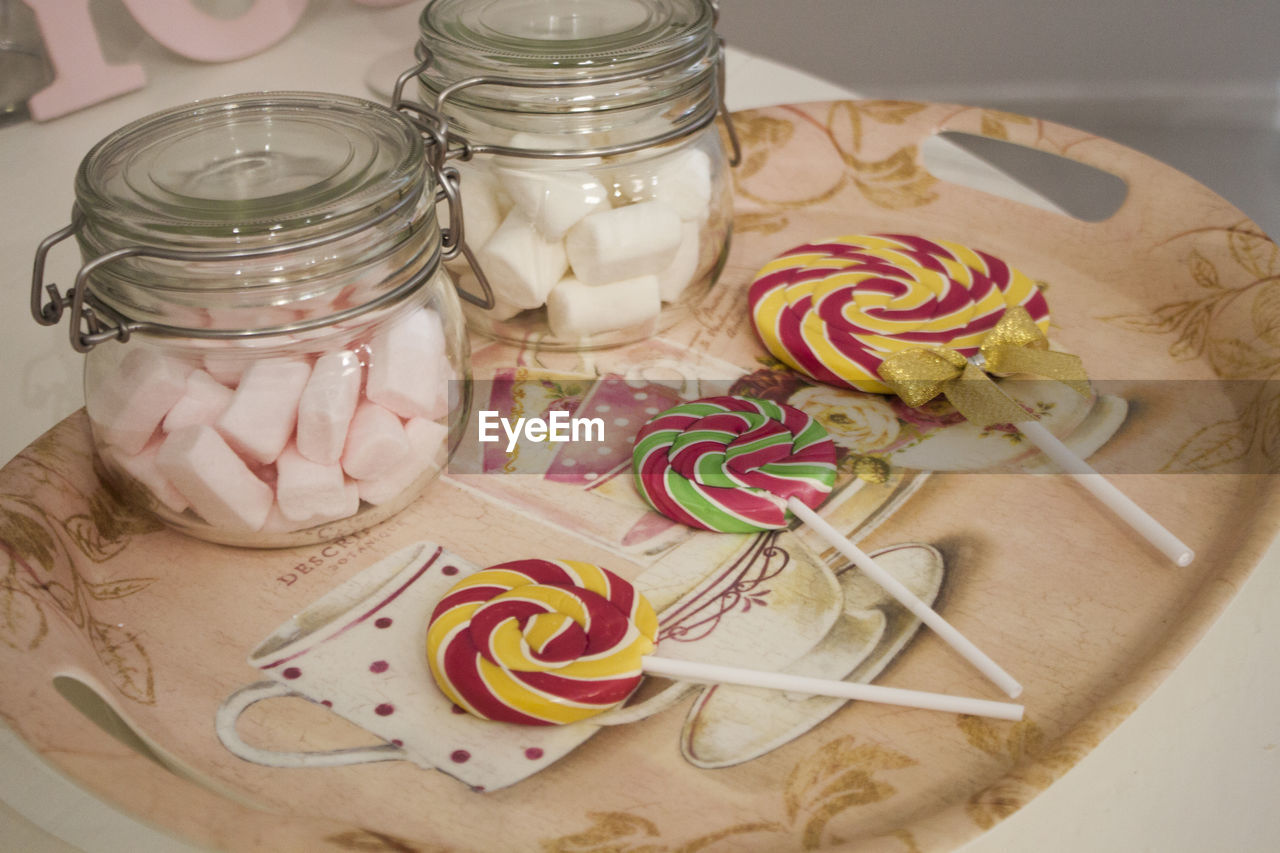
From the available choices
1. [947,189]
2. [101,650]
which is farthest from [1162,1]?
[101,650]

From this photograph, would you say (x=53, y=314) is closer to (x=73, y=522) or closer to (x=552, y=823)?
(x=73, y=522)

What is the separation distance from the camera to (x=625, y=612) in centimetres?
69

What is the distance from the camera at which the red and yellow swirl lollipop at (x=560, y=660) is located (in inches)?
25.3

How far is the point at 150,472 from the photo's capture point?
71cm

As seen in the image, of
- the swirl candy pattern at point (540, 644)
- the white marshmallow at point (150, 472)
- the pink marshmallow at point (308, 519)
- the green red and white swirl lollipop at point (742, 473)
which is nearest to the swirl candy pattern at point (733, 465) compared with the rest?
the green red and white swirl lollipop at point (742, 473)

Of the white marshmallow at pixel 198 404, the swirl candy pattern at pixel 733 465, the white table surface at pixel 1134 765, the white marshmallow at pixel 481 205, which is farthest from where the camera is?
the white marshmallow at pixel 481 205

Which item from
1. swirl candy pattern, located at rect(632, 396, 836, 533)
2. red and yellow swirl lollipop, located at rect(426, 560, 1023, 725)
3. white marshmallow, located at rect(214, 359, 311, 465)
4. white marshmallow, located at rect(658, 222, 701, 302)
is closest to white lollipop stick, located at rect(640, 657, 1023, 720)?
red and yellow swirl lollipop, located at rect(426, 560, 1023, 725)

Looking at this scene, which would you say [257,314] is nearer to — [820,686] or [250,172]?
[250,172]

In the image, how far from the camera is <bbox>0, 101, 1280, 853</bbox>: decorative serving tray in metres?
0.61

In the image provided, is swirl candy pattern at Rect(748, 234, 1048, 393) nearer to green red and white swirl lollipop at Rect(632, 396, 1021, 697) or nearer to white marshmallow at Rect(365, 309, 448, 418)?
green red and white swirl lollipop at Rect(632, 396, 1021, 697)

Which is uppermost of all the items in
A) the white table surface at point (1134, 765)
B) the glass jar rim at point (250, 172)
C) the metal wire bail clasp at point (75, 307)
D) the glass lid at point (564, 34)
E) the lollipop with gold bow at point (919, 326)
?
the glass lid at point (564, 34)

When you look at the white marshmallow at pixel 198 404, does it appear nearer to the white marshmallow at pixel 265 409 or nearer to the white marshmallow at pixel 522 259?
the white marshmallow at pixel 265 409

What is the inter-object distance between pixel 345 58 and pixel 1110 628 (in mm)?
1547

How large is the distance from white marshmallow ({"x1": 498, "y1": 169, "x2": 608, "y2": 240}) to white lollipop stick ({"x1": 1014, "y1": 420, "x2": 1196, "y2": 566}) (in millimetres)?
377
